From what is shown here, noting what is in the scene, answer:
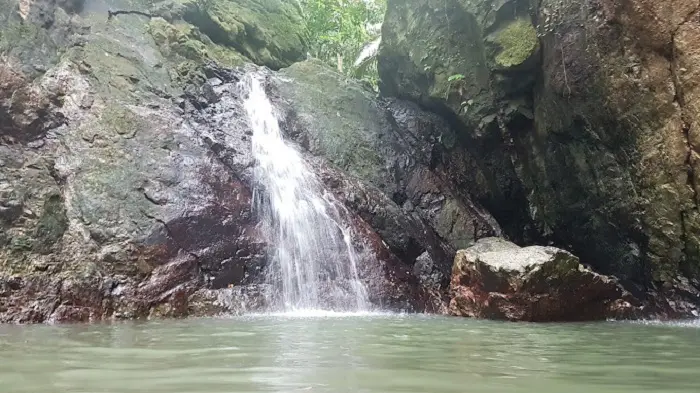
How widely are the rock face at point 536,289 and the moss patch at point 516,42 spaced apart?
3.76 metres

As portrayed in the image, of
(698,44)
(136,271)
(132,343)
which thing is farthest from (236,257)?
(698,44)

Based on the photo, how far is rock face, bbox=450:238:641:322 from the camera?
6.90 m

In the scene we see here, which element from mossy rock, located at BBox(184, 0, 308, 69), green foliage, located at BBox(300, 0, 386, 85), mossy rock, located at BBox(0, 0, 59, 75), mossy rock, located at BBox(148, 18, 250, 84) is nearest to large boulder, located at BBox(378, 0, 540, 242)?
mossy rock, located at BBox(184, 0, 308, 69)

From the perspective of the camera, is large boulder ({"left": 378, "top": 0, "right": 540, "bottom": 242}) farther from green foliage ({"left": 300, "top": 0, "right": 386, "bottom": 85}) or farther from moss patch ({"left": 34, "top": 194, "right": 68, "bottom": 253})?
moss patch ({"left": 34, "top": 194, "right": 68, "bottom": 253})

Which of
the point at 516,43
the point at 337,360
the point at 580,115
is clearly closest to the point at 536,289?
the point at 580,115

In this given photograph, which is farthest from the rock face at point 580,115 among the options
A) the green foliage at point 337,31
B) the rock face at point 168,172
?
the green foliage at point 337,31

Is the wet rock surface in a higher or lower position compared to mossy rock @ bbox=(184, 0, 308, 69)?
lower

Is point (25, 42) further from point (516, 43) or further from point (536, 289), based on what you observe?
point (536, 289)

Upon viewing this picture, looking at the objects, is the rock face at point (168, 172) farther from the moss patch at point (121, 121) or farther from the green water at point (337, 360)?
the green water at point (337, 360)

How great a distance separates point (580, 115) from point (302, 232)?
183 inches

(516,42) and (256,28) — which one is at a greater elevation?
(256,28)

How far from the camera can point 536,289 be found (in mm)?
6910

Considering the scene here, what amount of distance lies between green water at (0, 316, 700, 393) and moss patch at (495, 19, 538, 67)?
19.1 ft

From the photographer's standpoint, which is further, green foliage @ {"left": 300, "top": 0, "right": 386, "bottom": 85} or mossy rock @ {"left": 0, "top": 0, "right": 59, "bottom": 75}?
green foliage @ {"left": 300, "top": 0, "right": 386, "bottom": 85}
